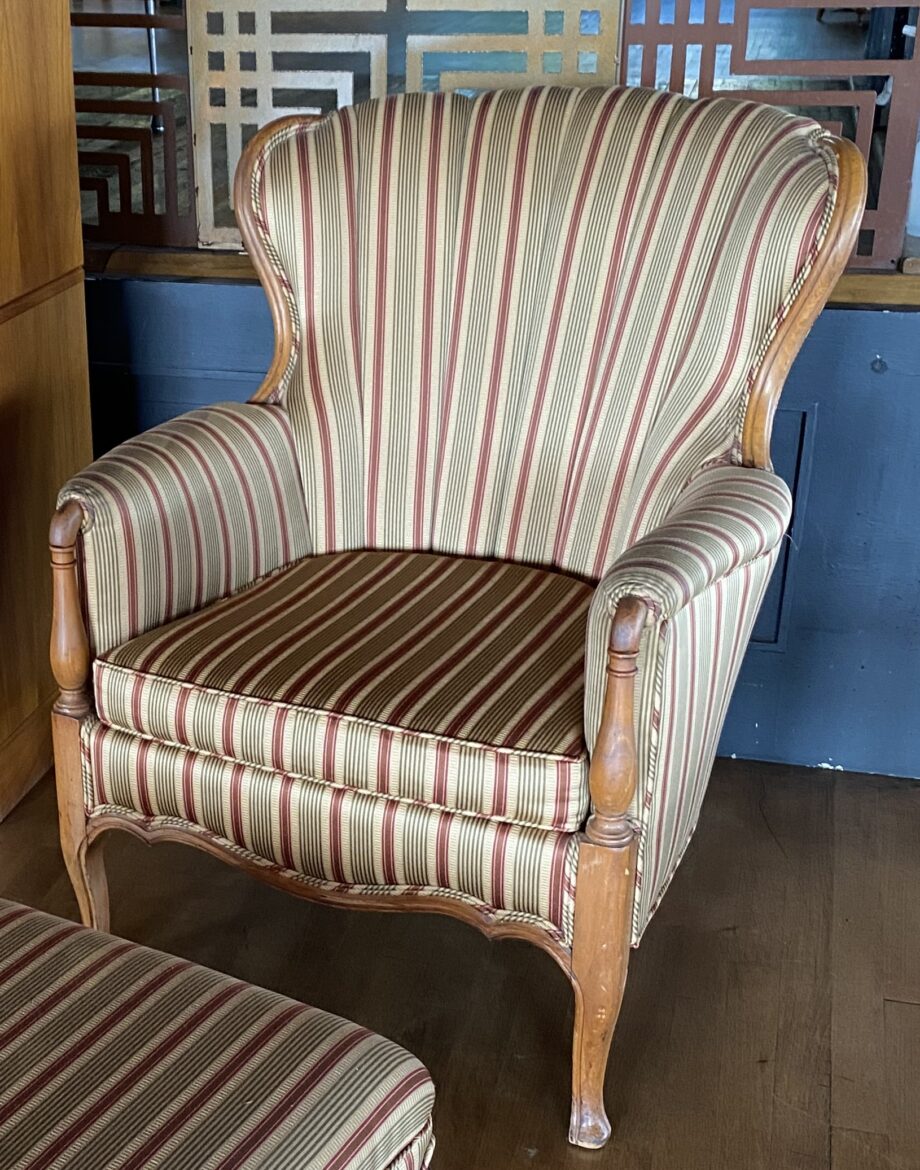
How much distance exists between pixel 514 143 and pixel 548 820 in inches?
33.9

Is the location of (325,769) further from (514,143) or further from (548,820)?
(514,143)

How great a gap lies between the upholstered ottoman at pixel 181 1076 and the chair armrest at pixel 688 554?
433 mm

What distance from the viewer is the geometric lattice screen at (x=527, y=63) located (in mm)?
1907

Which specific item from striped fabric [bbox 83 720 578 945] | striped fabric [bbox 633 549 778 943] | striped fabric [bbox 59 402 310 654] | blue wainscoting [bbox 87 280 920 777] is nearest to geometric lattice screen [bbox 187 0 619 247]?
blue wainscoting [bbox 87 280 920 777]

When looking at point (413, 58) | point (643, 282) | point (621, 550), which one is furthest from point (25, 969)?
point (413, 58)

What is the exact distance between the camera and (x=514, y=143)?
1.71m

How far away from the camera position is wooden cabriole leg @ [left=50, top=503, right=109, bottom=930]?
147cm

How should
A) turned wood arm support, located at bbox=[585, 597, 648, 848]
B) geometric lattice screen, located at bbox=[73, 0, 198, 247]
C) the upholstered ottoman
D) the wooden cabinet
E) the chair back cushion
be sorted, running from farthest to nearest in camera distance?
geometric lattice screen, located at bbox=[73, 0, 198, 247], the wooden cabinet, the chair back cushion, turned wood arm support, located at bbox=[585, 597, 648, 848], the upholstered ottoman

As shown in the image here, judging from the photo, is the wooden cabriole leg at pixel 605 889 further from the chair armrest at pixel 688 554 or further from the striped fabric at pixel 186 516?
the striped fabric at pixel 186 516

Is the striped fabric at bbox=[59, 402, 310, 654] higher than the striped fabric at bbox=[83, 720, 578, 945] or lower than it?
higher

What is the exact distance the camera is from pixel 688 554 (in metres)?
1.30

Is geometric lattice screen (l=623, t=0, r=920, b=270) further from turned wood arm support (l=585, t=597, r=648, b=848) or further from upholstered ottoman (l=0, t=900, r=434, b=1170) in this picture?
upholstered ottoman (l=0, t=900, r=434, b=1170)

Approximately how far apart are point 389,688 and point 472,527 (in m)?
0.41

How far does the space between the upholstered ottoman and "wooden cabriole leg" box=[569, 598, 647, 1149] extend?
0.35 meters
